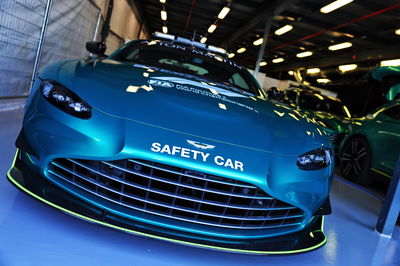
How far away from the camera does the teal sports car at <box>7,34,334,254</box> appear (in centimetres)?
152

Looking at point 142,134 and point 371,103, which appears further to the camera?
point 371,103

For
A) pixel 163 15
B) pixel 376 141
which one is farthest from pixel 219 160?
pixel 163 15

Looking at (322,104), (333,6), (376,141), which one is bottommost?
(376,141)

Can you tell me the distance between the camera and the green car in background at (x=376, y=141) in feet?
13.6

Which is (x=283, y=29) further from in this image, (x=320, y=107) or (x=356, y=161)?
(x=356, y=161)

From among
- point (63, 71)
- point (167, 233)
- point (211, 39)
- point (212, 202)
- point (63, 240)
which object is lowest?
point (63, 240)

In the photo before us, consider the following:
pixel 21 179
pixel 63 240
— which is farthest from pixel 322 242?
pixel 21 179

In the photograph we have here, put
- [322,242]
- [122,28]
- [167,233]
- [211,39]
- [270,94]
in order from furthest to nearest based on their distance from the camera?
[211,39], [122,28], [270,94], [322,242], [167,233]

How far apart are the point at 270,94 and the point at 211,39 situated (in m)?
21.9

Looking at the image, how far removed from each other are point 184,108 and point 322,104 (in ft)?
22.4

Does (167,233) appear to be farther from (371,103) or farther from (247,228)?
(371,103)

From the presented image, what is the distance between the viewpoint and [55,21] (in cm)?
549

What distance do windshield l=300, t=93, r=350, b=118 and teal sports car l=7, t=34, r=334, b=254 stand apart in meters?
6.31

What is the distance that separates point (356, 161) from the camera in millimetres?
4922
